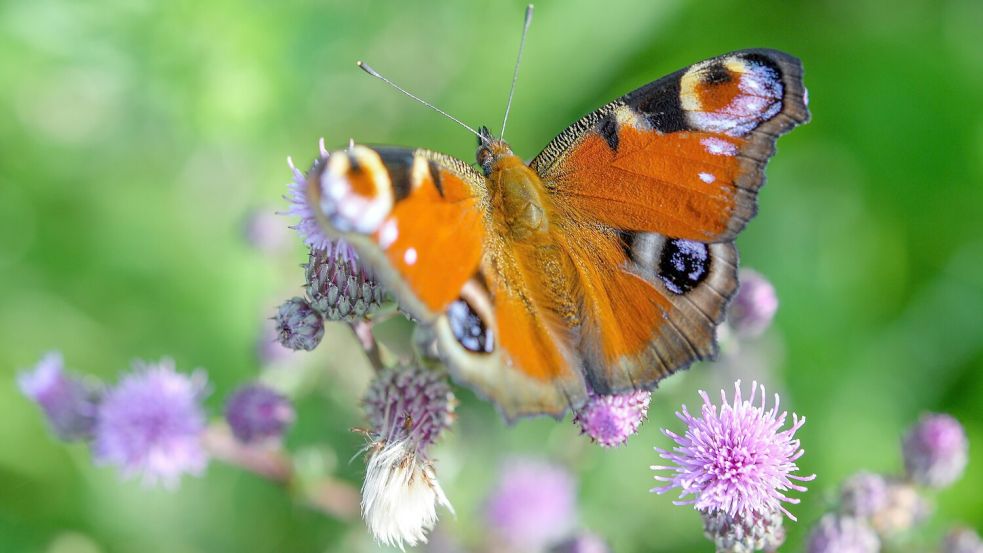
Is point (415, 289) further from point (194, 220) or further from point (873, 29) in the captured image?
point (873, 29)

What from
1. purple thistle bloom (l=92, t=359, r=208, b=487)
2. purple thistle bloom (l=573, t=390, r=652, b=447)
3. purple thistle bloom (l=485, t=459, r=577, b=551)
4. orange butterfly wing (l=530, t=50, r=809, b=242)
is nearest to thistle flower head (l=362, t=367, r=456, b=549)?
purple thistle bloom (l=573, t=390, r=652, b=447)

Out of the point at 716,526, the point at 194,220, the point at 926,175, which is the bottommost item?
the point at 716,526

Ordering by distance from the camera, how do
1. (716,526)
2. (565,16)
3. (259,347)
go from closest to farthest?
(716,526) → (259,347) → (565,16)

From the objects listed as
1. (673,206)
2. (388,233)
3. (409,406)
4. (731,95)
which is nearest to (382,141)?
(409,406)

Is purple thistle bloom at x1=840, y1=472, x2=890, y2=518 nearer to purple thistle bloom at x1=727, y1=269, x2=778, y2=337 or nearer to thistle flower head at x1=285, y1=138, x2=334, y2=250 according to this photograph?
purple thistle bloom at x1=727, y1=269, x2=778, y2=337

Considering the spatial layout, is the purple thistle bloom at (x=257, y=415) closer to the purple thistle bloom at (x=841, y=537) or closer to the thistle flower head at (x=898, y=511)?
the purple thistle bloom at (x=841, y=537)

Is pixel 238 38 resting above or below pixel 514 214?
above

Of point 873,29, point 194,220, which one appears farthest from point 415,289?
point 873,29
